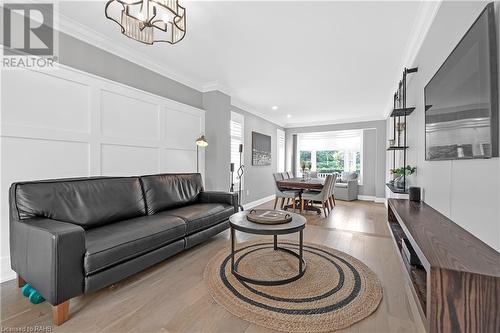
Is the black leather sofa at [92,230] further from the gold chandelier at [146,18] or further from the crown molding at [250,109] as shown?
the crown molding at [250,109]

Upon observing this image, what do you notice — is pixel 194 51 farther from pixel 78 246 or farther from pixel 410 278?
pixel 410 278

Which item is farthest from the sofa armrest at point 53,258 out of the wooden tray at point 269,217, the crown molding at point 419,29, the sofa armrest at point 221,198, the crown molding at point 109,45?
the crown molding at point 419,29

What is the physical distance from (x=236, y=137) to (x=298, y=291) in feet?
12.0

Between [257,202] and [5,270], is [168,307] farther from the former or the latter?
[257,202]

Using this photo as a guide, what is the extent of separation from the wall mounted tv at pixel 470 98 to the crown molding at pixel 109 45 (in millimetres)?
3214

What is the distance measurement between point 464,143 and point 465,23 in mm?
833

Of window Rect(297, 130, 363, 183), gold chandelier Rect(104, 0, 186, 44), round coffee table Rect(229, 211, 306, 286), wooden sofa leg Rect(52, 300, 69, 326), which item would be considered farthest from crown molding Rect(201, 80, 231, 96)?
wooden sofa leg Rect(52, 300, 69, 326)

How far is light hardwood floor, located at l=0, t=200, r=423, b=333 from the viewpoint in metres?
1.47

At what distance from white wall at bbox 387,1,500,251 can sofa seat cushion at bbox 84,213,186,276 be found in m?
2.38

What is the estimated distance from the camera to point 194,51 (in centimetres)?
292

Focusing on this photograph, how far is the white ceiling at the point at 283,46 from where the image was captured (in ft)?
6.95

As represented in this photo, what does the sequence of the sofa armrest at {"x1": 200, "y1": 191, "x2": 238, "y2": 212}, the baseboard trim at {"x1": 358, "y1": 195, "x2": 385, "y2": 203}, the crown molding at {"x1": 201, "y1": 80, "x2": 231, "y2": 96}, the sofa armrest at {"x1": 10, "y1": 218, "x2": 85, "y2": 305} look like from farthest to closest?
the baseboard trim at {"x1": 358, "y1": 195, "x2": 385, "y2": 203} → the crown molding at {"x1": 201, "y1": 80, "x2": 231, "y2": 96} → the sofa armrest at {"x1": 200, "y1": 191, "x2": 238, "y2": 212} → the sofa armrest at {"x1": 10, "y1": 218, "x2": 85, "y2": 305}

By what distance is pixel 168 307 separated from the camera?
5.48ft

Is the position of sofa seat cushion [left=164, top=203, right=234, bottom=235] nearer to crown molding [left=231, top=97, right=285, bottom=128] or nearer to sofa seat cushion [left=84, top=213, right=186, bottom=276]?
sofa seat cushion [left=84, top=213, right=186, bottom=276]
